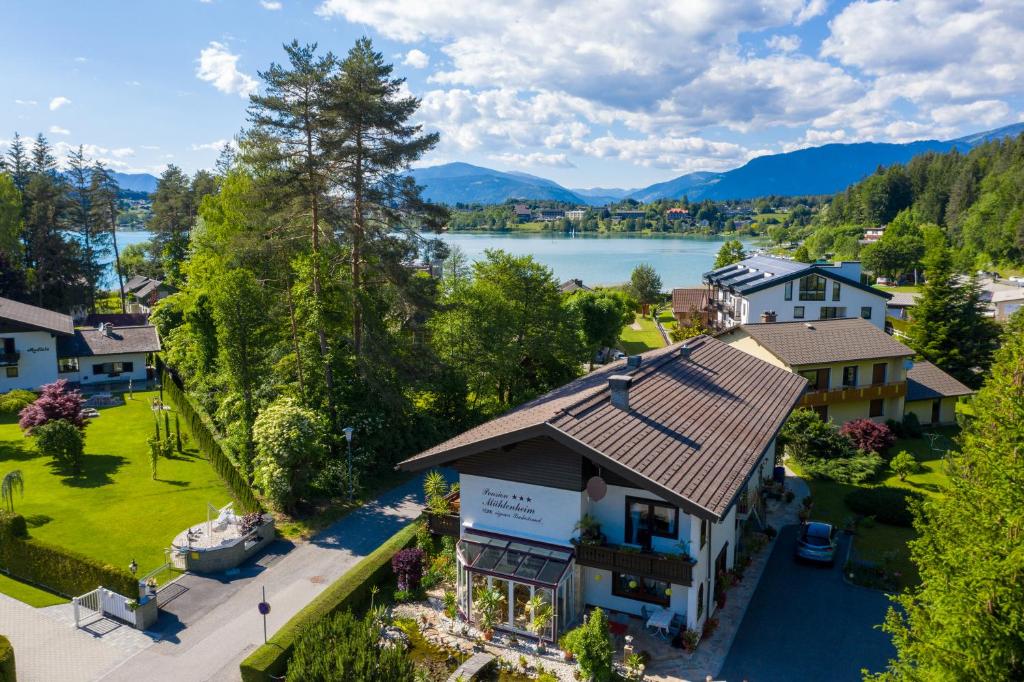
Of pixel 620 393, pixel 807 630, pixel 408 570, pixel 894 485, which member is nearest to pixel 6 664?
pixel 408 570

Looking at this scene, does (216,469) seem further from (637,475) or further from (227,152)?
(227,152)

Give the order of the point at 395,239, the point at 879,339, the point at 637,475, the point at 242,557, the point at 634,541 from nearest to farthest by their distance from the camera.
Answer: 1. the point at 637,475
2. the point at 634,541
3. the point at 242,557
4. the point at 395,239
5. the point at 879,339

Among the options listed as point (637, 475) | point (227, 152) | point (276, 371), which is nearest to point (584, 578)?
point (637, 475)

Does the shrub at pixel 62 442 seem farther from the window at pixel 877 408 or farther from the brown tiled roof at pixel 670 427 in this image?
the window at pixel 877 408

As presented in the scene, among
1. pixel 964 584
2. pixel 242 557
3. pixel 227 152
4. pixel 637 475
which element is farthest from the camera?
pixel 227 152

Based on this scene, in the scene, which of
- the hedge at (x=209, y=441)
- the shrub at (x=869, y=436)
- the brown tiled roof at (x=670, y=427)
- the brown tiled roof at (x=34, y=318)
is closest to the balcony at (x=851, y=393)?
the shrub at (x=869, y=436)
